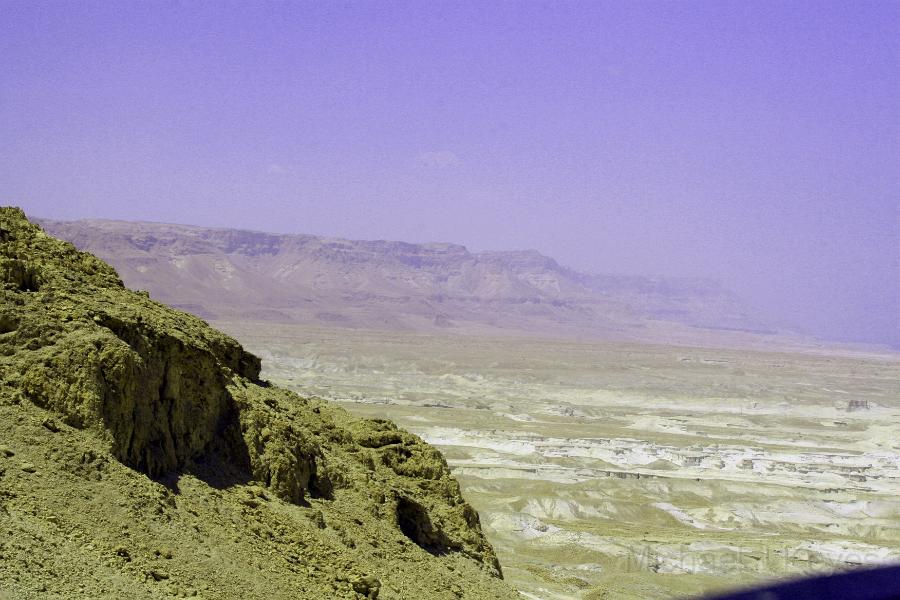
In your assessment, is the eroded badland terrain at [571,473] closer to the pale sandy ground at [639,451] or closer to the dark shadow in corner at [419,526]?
the dark shadow in corner at [419,526]

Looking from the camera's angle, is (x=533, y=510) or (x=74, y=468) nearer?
(x=74, y=468)

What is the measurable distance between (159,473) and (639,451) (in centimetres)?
5581

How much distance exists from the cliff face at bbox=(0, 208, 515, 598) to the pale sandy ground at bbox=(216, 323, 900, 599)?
8.26 metres

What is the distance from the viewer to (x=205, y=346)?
14.8 metres

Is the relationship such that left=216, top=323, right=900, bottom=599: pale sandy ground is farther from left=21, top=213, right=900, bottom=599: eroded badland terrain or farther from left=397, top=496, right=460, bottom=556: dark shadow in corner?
left=397, top=496, right=460, bottom=556: dark shadow in corner

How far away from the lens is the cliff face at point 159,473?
10680 millimetres

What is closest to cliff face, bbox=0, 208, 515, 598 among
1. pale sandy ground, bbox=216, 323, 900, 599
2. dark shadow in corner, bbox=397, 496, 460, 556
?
dark shadow in corner, bbox=397, 496, 460, 556

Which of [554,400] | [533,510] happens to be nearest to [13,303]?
[533,510]

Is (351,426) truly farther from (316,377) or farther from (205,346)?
(316,377)

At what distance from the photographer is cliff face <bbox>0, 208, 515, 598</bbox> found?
10.7 m

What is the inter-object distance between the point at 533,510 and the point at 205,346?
31.5 m

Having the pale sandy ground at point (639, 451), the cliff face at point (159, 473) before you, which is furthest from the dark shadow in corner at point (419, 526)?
the pale sandy ground at point (639, 451)

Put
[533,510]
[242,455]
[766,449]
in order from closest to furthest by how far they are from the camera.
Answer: [242,455] < [533,510] < [766,449]

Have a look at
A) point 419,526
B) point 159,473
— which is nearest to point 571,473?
point 419,526
